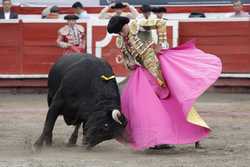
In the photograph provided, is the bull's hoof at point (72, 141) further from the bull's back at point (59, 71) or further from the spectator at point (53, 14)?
the spectator at point (53, 14)

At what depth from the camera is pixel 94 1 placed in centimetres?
1452

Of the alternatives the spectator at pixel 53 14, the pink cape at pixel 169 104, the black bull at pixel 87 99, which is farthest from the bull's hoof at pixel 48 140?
the spectator at pixel 53 14

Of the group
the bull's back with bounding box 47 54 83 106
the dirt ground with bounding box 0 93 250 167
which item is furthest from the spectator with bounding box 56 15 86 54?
the bull's back with bounding box 47 54 83 106

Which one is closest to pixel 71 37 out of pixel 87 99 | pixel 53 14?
pixel 53 14

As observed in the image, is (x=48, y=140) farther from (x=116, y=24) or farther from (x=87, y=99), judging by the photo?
(x=116, y=24)

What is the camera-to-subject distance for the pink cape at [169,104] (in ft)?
21.0

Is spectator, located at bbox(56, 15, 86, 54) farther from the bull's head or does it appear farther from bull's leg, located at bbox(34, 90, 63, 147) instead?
the bull's head

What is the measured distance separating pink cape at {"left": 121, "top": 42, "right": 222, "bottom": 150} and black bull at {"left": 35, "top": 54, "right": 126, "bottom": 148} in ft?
0.84

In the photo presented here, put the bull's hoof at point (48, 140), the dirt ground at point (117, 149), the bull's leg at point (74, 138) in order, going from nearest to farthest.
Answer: the dirt ground at point (117, 149)
the bull's hoof at point (48, 140)
the bull's leg at point (74, 138)

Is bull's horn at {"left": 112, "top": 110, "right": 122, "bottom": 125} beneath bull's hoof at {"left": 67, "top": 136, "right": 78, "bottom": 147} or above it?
above

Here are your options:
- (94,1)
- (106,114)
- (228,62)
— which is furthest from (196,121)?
(94,1)

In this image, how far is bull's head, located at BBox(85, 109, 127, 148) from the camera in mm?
6105

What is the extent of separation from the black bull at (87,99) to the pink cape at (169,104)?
255 mm

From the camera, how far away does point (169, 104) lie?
6609mm
